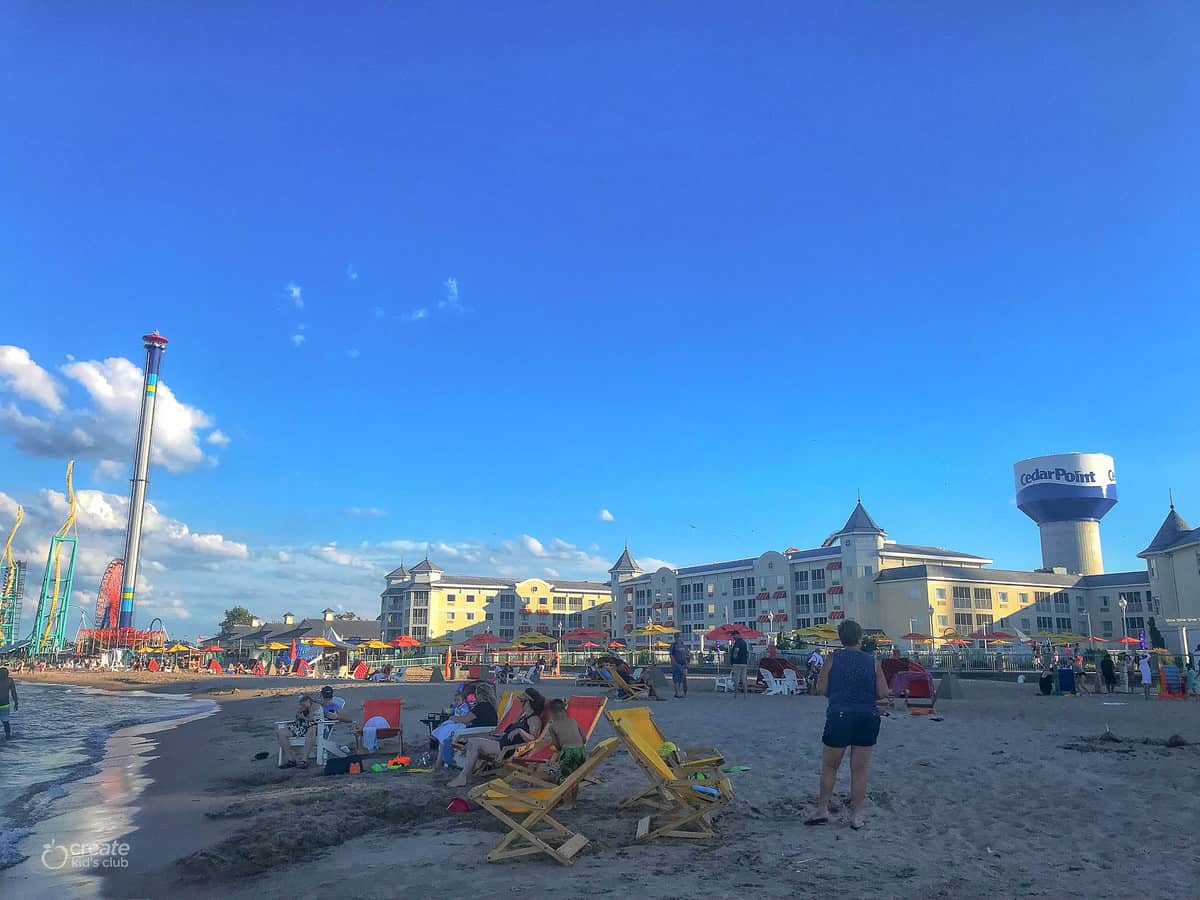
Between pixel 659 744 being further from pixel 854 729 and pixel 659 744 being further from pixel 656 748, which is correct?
pixel 854 729

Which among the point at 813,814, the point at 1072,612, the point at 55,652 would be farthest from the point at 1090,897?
the point at 55,652

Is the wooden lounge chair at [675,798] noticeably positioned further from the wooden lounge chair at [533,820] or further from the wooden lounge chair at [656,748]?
the wooden lounge chair at [533,820]

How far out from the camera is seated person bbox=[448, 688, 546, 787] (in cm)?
798

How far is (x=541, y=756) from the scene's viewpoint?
7.69 meters

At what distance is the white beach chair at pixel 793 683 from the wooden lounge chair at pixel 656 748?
1614 cm

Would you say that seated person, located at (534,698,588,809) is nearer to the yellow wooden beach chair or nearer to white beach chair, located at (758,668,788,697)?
the yellow wooden beach chair

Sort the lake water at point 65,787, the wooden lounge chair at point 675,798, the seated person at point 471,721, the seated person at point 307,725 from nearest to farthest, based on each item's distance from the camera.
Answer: the wooden lounge chair at point 675,798 < the lake water at point 65,787 < the seated person at point 471,721 < the seated person at point 307,725

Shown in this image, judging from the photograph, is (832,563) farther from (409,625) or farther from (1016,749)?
(1016,749)

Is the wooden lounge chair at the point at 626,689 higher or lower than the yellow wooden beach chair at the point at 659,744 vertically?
lower

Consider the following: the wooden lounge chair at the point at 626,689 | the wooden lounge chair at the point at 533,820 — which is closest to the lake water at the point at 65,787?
the wooden lounge chair at the point at 533,820

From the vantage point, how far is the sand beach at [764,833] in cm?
484

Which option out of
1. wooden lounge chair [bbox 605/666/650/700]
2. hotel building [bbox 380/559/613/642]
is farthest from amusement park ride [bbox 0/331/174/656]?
wooden lounge chair [bbox 605/666/650/700]

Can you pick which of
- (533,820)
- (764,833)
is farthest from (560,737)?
(764,833)

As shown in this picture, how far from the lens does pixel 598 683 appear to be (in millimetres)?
23109
